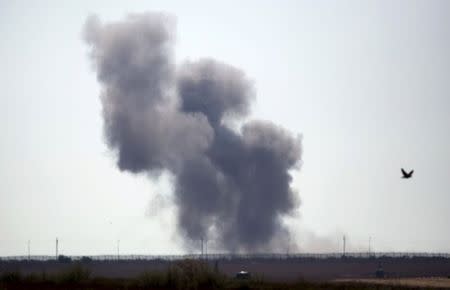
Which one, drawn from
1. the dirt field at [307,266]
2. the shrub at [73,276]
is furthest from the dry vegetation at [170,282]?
the dirt field at [307,266]

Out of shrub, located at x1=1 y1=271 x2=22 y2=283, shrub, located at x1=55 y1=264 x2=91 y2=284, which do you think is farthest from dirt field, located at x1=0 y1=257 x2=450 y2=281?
shrub, located at x1=55 y1=264 x2=91 y2=284

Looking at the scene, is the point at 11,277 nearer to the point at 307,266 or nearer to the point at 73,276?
the point at 73,276

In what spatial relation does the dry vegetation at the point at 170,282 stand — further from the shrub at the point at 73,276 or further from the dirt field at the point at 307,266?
the dirt field at the point at 307,266

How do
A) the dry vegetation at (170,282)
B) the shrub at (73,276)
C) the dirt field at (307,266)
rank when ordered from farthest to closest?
the dirt field at (307,266) → the shrub at (73,276) → the dry vegetation at (170,282)

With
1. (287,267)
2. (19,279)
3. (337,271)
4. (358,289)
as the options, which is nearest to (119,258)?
(287,267)

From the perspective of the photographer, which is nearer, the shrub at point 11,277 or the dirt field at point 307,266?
the shrub at point 11,277

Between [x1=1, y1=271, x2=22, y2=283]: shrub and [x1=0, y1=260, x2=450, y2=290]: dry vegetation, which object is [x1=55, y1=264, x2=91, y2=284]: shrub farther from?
[x1=1, y1=271, x2=22, y2=283]: shrub

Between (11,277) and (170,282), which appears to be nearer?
(170,282)

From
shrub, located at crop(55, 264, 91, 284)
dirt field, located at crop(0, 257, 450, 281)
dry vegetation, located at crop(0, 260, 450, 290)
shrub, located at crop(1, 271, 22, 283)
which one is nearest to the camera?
dry vegetation, located at crop(0, 260, 450, 290)

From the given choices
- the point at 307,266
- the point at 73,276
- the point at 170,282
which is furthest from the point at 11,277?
the point at 307,266

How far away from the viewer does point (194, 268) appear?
43.8 meters

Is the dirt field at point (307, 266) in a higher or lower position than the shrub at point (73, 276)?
lower

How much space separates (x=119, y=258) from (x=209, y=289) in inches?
5057

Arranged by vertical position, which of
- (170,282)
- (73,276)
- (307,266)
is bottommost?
(307,266)
